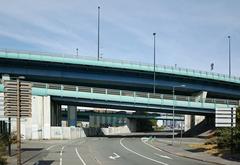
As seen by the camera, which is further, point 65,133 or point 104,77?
point 104,77

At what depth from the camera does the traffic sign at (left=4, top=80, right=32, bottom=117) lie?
57.6 ft

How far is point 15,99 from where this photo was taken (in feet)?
58.0

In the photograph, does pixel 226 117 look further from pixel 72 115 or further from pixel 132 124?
pixel 132 124

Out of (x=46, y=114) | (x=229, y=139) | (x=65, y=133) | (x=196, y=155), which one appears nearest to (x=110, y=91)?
(x=65, y=133)

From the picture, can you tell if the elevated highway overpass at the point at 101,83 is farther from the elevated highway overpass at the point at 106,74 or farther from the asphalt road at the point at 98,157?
the asphalt road at the point at 98,157

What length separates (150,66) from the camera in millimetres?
80938

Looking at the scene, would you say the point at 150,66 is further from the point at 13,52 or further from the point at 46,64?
the point at 13,52

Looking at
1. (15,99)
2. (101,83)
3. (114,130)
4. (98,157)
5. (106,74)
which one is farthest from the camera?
(114,130)

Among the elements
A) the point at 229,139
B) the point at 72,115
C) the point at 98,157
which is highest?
the point at 229,139

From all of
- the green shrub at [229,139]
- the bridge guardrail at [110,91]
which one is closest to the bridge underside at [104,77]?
the bridge guardrail at [110,91]

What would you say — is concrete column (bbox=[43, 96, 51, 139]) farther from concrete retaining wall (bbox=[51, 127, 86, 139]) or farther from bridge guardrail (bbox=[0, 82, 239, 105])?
bridge guardrail (bbox=[0, 82, 239, 105])

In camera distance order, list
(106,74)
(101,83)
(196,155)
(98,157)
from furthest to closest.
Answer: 1. (101,83)
2. (106,74)
3. (196,155)
4. (98,157)

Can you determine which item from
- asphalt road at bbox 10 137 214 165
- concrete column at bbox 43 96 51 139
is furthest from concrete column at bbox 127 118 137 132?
asphalt road at bbox 10 137 214 165

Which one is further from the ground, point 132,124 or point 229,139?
point 229,139
